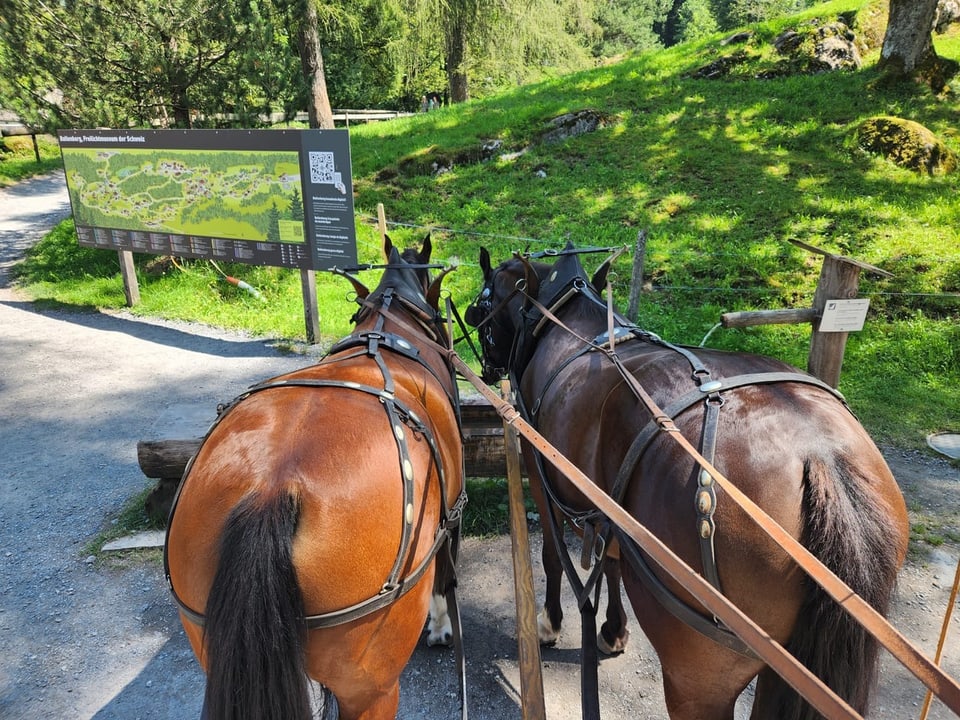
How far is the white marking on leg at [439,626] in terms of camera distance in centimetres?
339

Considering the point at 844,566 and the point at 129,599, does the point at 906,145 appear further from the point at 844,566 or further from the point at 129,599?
the point at 129,599

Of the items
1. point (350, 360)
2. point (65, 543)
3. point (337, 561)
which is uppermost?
point (350, 360)

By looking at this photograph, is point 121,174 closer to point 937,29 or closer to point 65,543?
point 65,543

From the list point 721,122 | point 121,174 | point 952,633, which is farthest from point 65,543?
point 721,122

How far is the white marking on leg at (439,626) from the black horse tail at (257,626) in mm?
1747

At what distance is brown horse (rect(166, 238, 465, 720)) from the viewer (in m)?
1.68

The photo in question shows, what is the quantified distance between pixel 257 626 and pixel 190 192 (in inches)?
320

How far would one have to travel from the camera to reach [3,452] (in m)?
5.59

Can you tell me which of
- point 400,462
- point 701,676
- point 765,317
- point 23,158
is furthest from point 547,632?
point 23,158

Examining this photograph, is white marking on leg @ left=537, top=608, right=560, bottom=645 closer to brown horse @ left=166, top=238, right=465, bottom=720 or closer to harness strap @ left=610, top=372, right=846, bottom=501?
brown horse @ left=166, top=238, right=465, bottom=720

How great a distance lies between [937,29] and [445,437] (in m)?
15.7

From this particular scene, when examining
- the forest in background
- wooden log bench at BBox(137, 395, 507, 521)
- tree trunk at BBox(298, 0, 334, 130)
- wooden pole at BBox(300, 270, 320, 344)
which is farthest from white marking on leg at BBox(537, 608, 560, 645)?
tree trunk at BBox(298, 0, 334, 130)

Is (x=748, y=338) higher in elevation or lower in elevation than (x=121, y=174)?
lower

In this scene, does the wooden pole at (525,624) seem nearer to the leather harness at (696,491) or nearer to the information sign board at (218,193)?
the leather harness at (696,491)
